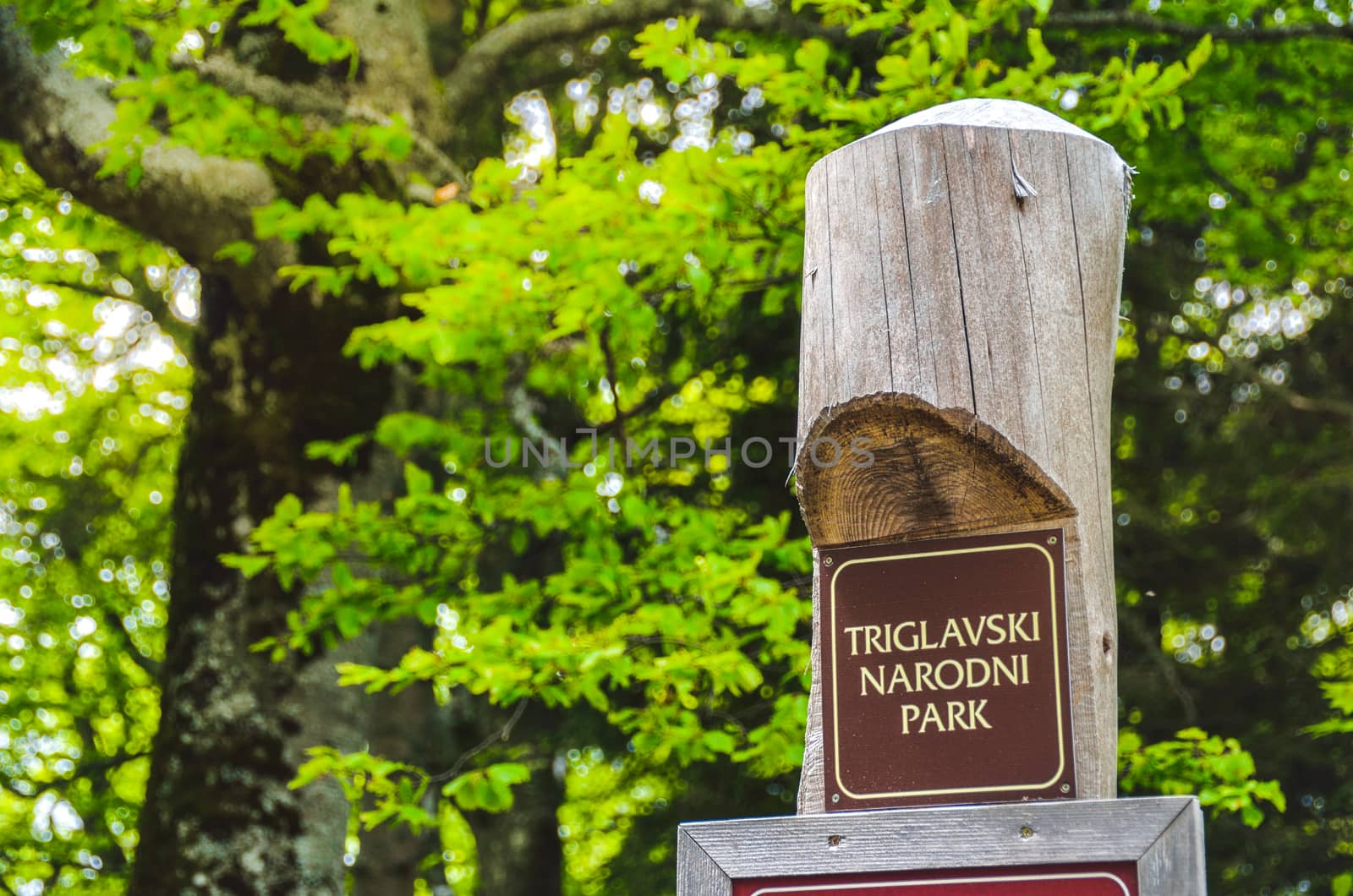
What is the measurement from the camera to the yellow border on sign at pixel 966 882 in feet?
6.63

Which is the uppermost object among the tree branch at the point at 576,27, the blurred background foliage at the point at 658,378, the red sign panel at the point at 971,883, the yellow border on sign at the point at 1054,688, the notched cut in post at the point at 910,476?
the tree branch at the point at 576,27

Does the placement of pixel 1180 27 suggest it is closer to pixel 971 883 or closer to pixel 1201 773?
pixel 1201 773

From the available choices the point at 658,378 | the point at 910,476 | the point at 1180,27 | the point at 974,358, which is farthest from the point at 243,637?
the point at 1180,27

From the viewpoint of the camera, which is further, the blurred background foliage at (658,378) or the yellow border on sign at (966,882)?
the blurred background foliage at (658,378)

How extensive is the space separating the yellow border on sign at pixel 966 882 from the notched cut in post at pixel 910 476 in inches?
22.8

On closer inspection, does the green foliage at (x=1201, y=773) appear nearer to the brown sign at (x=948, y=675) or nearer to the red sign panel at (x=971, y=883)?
the brown sign at (x=948, y=675)

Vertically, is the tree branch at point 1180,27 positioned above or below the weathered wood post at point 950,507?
above

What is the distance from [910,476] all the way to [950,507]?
9cm

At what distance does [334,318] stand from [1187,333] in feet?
18.8

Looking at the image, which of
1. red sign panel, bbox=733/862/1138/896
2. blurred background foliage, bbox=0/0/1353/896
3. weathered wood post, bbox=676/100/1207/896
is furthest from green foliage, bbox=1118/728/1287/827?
red sign panel, bbox=733/862/1138/896

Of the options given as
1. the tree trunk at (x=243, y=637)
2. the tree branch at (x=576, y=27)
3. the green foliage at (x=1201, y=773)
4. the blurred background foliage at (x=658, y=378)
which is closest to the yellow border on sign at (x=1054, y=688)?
the blurred background foliage at (x=658, y=378)

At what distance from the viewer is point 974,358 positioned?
2352mm

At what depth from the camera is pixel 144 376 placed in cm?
1342

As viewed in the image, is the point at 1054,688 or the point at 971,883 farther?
the point at 1054,688
